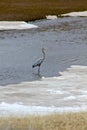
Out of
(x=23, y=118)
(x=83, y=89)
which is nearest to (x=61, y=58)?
(x=83, y=89)

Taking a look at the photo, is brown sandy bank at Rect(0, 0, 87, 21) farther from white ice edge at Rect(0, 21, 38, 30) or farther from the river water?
the river water

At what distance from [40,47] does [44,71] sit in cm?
579

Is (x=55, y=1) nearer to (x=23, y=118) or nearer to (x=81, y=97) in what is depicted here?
(x=81, y=97)

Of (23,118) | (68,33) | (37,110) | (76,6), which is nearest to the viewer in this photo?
(23,118)

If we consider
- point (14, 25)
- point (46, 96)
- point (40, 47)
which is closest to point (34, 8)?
point (14, 25)

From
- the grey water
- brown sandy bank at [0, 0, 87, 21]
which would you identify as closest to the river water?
the grey water

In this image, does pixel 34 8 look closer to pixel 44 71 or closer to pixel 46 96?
pixel 44 71

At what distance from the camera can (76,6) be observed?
4516cm

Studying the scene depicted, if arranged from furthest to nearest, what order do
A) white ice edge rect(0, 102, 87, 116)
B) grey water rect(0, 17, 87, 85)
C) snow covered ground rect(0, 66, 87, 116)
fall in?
grey water rect(0, 17, 87, 85) < snow covered ground rect(0, 66, 87, 116) < white ice edge rect(0, 102, 87, 116)

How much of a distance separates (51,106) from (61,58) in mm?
8350

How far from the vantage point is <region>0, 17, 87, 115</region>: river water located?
503 inches

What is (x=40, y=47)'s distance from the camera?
23.5 metres

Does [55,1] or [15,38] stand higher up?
[15,38]

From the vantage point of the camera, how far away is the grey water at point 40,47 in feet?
57.8
